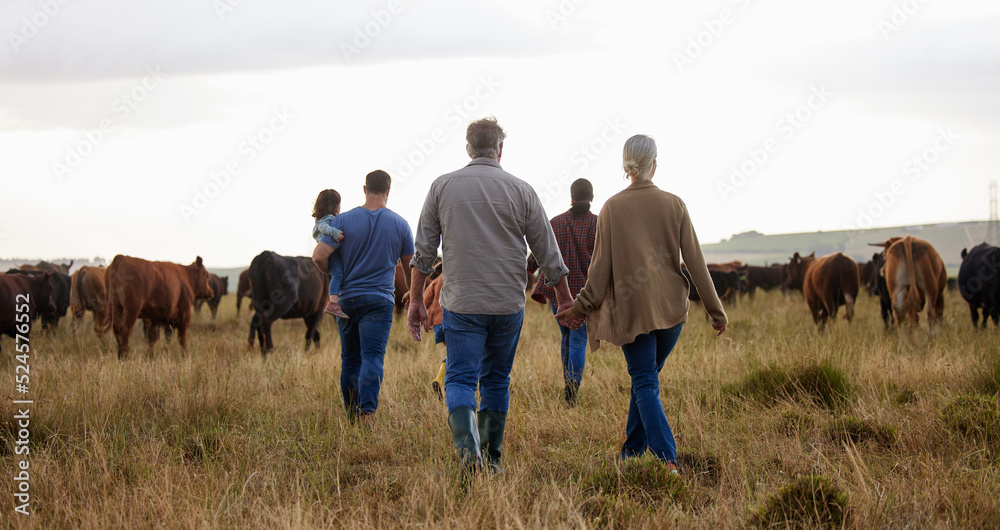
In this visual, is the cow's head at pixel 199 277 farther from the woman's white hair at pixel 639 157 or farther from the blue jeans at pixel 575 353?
the woman's white hair at pixel 639 157

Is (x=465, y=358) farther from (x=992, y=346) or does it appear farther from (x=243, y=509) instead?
(x=992, y=346)

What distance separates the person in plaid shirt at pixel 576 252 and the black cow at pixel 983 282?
8.49m

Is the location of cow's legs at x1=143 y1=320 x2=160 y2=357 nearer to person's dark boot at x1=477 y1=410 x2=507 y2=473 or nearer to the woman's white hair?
person's dark boot at x1=477 y1=410 x2=507 y2=473

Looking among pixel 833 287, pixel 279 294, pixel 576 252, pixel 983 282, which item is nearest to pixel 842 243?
pixel 833 287

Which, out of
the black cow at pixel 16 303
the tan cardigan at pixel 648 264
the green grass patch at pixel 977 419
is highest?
the tan cardigan at pixel 648 264

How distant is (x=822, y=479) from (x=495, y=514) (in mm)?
1647

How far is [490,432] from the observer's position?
4.07 meters

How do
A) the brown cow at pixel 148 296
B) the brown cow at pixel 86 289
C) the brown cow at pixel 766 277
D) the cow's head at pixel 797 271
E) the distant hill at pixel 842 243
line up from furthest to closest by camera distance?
the distant hill at pixel 842 243 < the brown cow at pixel 766 277 < the cow's head at pixel 797 271 < the brown cow at pixel 86 289 < the brown cow at pixel 148 296

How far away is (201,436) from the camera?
494 cm

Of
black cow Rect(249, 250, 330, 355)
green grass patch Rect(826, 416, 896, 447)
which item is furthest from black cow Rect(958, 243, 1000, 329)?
black cow Rect(249, 250, 330, 355)

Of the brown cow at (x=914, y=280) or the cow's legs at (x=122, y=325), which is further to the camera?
the brown cow at (x=914, y=280)

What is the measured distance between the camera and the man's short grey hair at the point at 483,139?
411 cm

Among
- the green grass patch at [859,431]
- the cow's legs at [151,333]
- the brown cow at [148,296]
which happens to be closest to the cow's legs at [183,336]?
the brown cow at [148,296]

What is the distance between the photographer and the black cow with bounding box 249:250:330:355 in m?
10.9
